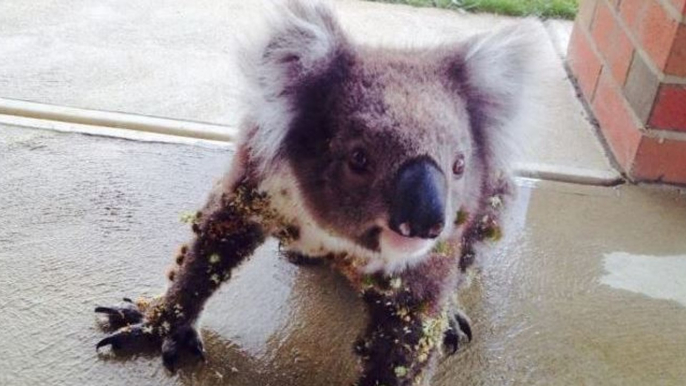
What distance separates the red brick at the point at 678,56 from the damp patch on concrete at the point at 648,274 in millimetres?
613

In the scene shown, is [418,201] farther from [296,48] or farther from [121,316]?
[121,316]

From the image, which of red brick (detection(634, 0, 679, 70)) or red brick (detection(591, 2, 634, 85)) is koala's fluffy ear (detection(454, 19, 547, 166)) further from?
red brick (detection(591, 2, 634, 85))

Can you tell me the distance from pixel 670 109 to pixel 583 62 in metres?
0.74

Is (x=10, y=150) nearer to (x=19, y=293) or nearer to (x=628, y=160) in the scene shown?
(x=19, y=293)

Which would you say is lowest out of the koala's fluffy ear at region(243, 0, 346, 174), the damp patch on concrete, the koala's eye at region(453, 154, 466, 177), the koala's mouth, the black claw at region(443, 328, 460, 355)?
the damp patch on concrete

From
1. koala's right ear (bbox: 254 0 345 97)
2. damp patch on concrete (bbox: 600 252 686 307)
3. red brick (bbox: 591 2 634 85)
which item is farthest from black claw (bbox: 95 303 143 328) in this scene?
red brick (bbox: 591 2 634 85)

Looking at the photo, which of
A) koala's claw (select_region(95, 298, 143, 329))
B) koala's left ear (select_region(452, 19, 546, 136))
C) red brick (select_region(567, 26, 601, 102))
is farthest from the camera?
red brick (select_region(567, 26, 601, 102))

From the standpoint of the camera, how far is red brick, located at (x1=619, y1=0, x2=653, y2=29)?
2742 mm

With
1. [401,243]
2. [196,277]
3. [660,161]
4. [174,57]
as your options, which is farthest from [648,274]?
[174,57]

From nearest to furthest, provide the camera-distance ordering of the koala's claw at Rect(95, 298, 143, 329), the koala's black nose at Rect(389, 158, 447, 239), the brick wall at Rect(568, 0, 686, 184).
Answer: the koala's black nose at Rect(389, 158, 447, 239)
the koala's claw at Rect(95, 298, 143, 329)
the brick wall at Rect(568, 0, 686, 184)

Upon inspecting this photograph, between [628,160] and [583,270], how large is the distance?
64cm

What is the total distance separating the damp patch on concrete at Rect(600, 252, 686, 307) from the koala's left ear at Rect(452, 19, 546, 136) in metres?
0.86

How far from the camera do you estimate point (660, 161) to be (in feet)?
8.84

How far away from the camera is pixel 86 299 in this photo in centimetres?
198
